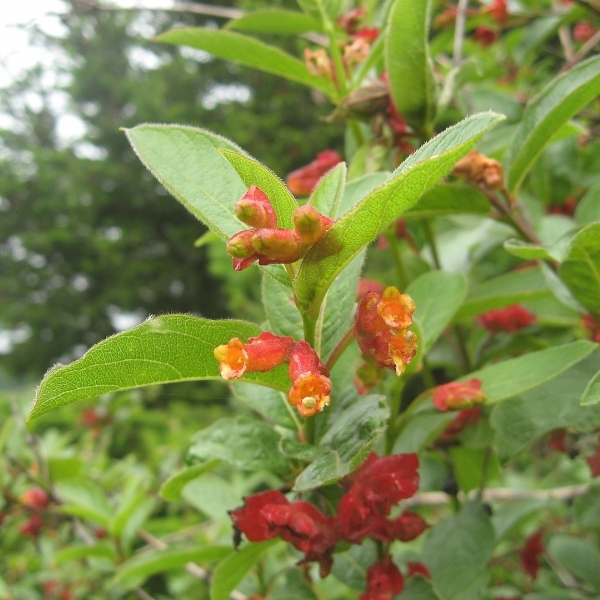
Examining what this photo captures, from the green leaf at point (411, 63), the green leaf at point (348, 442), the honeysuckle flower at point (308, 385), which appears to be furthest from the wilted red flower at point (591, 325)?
the honeysuckle flower at point (308, 385)

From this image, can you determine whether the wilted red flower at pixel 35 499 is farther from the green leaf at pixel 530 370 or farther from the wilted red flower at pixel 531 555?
the green leaf at pixel 530 370

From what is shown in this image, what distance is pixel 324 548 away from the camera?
666 millimetres

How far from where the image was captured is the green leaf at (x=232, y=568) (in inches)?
29.7

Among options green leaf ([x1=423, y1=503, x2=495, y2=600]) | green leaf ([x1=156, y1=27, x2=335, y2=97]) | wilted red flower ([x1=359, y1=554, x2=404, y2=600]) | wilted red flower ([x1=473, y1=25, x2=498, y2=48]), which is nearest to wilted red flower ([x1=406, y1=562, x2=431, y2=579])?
green leaf ([x1=423, y1=503, x2=495, y2=600])

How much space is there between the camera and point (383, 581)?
0.78m

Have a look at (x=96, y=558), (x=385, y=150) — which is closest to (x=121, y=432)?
(x=96, y=558)

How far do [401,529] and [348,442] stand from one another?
0.22 meters

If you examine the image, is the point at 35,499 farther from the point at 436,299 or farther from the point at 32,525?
the point at 436,299

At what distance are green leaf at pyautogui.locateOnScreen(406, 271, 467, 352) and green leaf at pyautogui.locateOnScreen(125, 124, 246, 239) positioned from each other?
0.34m

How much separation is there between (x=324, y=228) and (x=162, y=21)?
1315 centimetres

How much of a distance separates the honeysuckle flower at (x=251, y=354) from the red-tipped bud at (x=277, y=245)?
0.27ft

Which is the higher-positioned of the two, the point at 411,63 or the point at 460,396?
the point at 411,63

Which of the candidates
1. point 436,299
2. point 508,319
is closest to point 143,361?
point 436,299

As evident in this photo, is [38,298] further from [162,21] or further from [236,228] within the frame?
[236,228]
